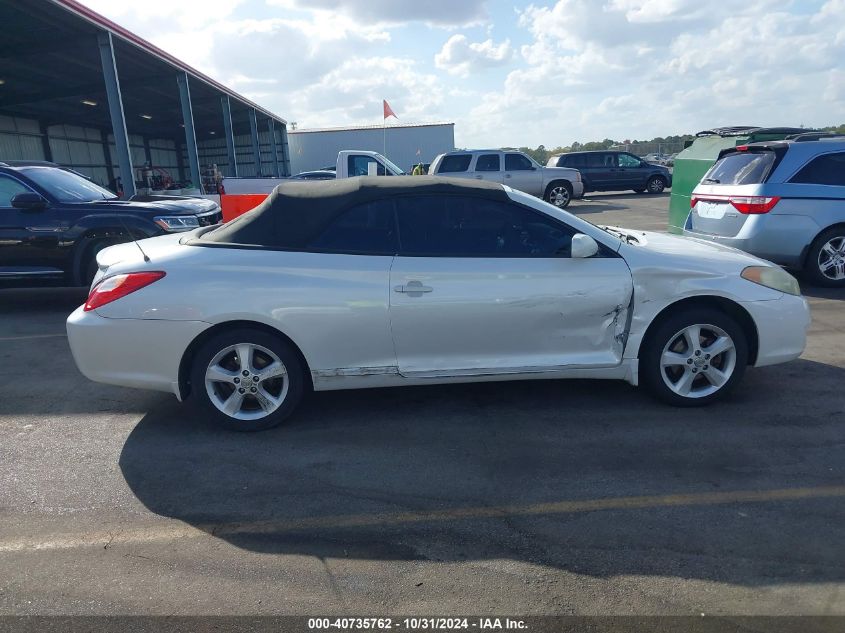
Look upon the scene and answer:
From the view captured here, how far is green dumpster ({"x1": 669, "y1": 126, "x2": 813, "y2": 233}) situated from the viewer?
9.39 metres

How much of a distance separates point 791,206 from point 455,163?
1170cm

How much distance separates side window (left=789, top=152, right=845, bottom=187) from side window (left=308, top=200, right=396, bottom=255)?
586 cm

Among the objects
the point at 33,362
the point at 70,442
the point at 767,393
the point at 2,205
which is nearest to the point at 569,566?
the point at 767,393

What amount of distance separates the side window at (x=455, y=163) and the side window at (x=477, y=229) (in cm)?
1425

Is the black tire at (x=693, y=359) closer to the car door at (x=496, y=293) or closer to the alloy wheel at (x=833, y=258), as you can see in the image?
the car door at (x=496, y=293)

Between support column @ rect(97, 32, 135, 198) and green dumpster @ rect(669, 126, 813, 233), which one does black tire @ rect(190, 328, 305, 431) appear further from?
support column @ rect(97, 32, 135, 198)

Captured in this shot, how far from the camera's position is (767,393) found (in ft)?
14.9

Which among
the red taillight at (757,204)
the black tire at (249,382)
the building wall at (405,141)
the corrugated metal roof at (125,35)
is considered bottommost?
the black tire at (249,382)

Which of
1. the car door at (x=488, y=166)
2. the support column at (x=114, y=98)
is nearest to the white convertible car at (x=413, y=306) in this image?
the support column at (x=114, y=98)

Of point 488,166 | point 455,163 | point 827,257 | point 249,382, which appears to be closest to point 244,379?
point 249,382

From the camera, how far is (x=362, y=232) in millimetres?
4141

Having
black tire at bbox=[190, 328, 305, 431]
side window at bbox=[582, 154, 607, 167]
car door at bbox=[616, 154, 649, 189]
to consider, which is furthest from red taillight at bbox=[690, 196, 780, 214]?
car door at bbox=[616, 154, 649, 189]

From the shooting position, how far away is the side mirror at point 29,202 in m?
7.41

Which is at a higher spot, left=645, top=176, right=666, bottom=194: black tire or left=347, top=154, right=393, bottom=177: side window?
left=347, top=154, right=393, bottom=177: side window
